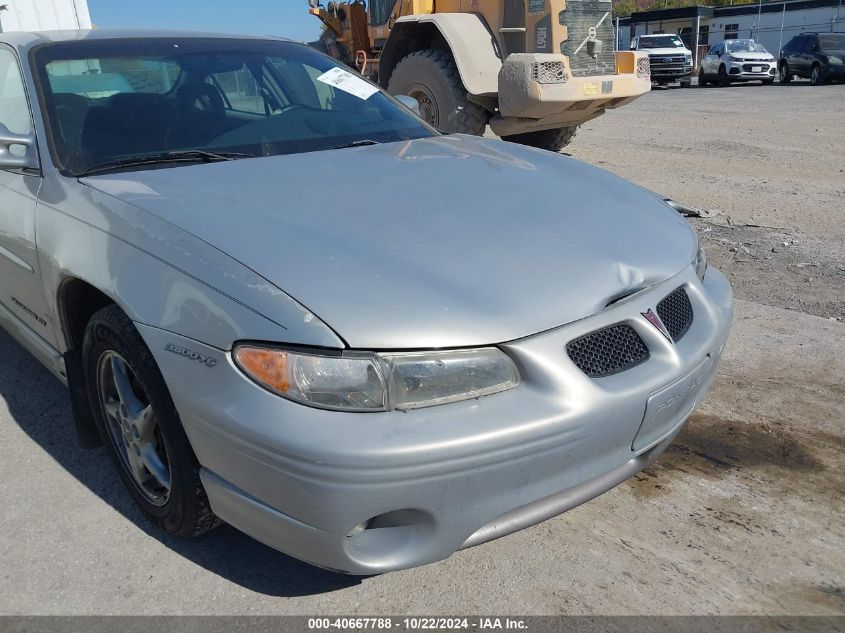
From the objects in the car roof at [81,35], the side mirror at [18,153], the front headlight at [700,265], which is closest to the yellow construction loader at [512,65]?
the car roof at [81,35]

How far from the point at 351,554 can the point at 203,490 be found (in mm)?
531

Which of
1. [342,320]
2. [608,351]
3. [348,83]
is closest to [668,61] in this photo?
[348,83]

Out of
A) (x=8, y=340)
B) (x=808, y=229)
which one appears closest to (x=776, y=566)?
(x=8, y=340)

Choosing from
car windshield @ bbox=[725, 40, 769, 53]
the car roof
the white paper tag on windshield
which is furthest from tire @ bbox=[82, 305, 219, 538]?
car windshield @ bbox=[725, 40, 769, 53]

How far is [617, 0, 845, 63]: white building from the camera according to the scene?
33.7 metres

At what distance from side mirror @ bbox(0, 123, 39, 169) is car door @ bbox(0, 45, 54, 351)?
1 centimetres

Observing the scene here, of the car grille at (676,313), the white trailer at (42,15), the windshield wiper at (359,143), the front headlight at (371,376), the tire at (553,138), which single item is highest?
the white trailer at (42,15)

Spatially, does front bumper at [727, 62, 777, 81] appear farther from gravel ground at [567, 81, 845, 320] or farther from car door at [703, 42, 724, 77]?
gravel ground at [567, 81, 845, 320]

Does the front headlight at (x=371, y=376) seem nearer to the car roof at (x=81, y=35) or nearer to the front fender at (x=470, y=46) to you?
the car roof at (x=81, y=35)

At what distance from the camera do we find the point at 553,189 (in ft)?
8.71

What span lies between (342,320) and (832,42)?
2483cm

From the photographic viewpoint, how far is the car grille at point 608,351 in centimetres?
198

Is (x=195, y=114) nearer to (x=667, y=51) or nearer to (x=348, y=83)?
(x=348, y=83)

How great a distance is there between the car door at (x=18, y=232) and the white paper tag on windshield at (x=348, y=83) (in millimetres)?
Answer: 1280
